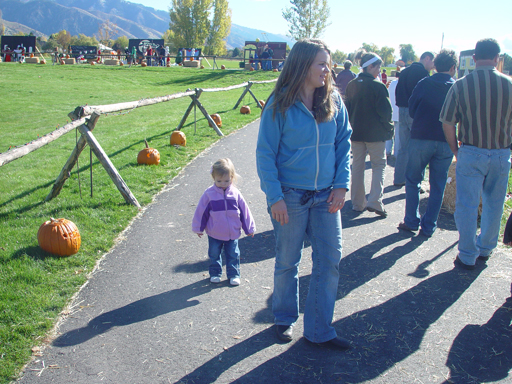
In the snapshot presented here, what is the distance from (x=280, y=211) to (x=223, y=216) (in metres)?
1.40

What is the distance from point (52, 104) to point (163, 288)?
1960cm

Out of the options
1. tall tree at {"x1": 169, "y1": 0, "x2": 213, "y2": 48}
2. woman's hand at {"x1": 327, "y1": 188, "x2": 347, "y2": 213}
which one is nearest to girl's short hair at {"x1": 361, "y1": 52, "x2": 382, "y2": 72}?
woman's hand at {"x1": 327, "y1": 188, "x2": 347, "y2": 213}

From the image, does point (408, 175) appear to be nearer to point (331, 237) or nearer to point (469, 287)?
point (469, 287)

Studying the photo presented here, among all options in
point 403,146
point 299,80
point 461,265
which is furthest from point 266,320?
point 403,146

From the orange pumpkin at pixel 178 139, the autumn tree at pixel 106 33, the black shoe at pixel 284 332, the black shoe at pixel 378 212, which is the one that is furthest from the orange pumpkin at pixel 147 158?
the autumn tree at pixel 106 33

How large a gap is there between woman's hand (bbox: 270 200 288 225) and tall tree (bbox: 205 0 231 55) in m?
80.8

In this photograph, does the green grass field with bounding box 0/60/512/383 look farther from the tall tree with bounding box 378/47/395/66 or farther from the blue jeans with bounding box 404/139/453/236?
the tall tree with bounding box 378/47/395/66

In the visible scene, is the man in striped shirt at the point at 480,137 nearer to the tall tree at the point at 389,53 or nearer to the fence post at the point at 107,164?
the fence post at the point at 107,164

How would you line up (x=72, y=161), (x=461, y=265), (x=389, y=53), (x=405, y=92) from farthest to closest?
(x=389, y=53) → (x=405, y=92) → (x=72, y=161) → (x=461, y=265)

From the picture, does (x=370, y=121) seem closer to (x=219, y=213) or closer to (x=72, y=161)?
(x=219, y=213)

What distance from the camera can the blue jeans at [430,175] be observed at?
5.54m

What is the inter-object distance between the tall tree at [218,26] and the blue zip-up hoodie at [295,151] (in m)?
80.5

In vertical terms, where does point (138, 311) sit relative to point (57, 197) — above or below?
below

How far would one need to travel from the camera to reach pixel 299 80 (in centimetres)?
302
